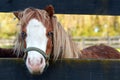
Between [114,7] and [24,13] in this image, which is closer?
[114,7]

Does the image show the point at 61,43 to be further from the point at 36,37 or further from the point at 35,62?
the point at 35,62

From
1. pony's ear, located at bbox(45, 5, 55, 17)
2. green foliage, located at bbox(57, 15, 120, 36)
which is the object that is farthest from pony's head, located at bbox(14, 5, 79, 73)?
green foliage, located at bbox(57, 15, 120, 36)

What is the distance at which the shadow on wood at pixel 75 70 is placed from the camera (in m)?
2.77

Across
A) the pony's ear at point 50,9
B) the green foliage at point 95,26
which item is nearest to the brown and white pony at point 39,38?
the pony's ear at point 50,9

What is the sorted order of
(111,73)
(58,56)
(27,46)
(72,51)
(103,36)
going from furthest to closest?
(103,36) < (72,51) < (58,56) < (27,46) < (111,73)

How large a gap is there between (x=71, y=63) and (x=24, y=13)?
607mm

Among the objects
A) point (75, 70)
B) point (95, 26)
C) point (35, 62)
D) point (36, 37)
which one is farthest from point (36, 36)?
point (95, 26)

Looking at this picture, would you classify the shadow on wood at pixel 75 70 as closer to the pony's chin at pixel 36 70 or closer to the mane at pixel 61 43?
the pony's chin at pixel 36 70

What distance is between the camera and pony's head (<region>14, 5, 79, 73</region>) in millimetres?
2846

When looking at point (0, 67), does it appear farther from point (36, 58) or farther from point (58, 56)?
point (58, 56)

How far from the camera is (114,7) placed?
290 centimetres

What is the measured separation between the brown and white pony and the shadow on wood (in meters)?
0.09

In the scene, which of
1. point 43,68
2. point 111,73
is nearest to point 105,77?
point 111,73

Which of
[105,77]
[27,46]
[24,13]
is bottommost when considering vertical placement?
[105,77]
